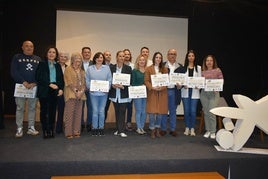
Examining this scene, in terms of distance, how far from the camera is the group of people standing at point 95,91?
4094 mm

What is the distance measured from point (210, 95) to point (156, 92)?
990 millimetres

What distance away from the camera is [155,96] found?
172 inches

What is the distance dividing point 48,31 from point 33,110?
9.83ft

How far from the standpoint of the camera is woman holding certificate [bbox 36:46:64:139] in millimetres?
3992

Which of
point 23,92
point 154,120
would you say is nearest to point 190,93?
point 154,120

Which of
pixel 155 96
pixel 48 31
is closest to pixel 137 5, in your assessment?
pixel 48 31

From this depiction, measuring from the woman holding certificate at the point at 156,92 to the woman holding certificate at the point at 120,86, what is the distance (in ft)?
1.17

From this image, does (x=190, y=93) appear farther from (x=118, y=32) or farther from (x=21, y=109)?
(x=118, y=32)

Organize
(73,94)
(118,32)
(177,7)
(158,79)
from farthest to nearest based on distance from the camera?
(177,7), (118,32), (158,79), (73,94)

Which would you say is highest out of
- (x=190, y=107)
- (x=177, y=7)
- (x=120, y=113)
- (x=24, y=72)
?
(x=177, y=7)

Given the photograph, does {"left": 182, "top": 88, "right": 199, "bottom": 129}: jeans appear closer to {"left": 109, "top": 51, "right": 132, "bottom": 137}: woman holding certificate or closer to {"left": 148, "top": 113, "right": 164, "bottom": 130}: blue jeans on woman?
{"left": 148, "top": 113, "right": 164, "bottom": 130}: blue jeans on woman

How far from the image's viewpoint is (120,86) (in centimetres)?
428

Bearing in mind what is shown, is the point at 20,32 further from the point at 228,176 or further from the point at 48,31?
the point at 228,176

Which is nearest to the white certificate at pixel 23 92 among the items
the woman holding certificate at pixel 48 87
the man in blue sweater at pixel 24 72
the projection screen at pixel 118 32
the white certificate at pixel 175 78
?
the man in blue sweater at pixel 24 72
